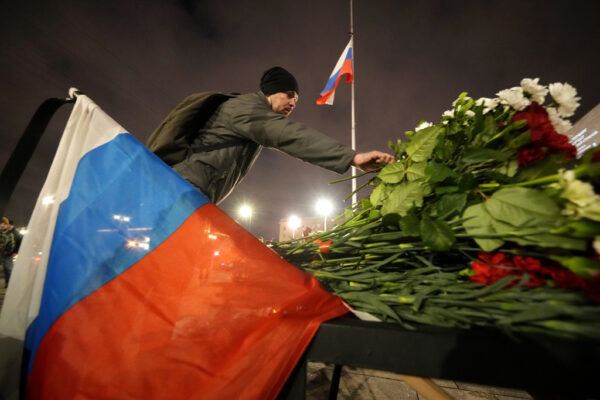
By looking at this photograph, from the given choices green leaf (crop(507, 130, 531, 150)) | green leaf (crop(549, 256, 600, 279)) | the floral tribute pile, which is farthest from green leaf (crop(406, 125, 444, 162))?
green leaf (crop(549, 256, 600, 279))

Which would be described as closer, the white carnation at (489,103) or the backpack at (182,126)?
the white carnation at (489,103)

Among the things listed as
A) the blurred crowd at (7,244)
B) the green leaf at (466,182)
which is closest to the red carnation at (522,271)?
the green leaf at (466,182)

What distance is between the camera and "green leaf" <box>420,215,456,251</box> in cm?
75

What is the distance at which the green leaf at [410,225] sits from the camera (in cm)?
82

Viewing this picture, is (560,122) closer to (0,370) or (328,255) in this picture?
(328,255)

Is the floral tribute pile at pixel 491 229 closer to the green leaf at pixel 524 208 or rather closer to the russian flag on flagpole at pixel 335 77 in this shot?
the green leaf at pixel 524 208

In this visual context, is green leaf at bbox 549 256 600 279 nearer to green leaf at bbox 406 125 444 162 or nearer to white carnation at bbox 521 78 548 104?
green leaf at bbox 406 125 444 162

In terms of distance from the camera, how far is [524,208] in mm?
710

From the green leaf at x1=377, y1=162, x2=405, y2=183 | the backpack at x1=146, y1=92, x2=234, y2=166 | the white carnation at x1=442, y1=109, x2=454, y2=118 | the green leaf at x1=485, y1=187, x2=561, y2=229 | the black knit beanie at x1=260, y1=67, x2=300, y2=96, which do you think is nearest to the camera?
the green leaf at x1=485, y1=187, x2=561, y2=229

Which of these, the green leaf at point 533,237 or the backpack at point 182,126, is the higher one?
the backpack at point 182,126

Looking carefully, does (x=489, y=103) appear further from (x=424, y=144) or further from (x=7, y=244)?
(x=7, y=244)

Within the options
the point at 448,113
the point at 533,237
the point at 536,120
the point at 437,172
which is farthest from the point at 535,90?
the point at 533,237

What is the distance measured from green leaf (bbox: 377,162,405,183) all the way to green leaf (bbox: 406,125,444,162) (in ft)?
0.21

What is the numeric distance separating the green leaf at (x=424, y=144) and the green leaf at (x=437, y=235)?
32 centimetres
